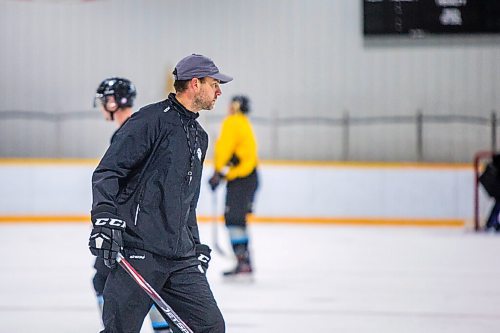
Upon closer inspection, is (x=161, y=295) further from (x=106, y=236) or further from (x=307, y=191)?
(x=307, y=191)

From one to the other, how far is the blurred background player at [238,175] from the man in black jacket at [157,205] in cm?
379

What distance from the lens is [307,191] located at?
11.4 metres

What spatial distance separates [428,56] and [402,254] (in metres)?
4.89

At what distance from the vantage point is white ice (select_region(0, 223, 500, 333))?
18.4 feet

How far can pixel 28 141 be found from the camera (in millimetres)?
13219

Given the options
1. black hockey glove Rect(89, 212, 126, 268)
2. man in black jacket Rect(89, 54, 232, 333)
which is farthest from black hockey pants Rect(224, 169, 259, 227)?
black hockey glove Rect(89, 212, 126, 268)

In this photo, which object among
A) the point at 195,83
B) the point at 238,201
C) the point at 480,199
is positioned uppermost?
the point at 195,83

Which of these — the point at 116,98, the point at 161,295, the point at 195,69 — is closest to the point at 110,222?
the point at 161,295

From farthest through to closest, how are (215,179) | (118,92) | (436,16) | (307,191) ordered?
(436,16) → (307,191) → (215,179) → (118,92)

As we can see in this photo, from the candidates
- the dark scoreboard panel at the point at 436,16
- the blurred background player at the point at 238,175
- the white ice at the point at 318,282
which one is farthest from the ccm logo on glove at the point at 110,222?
the dark scoreboard panel at the point at 436,16

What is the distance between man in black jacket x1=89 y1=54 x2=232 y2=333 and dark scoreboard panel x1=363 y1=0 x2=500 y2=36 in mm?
8476

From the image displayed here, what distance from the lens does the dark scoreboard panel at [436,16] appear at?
451 inches

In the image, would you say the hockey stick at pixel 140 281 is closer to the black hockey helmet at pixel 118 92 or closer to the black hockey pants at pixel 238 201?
→ the black hockey helmet at pixel 118 92

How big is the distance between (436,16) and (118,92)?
7519mm
